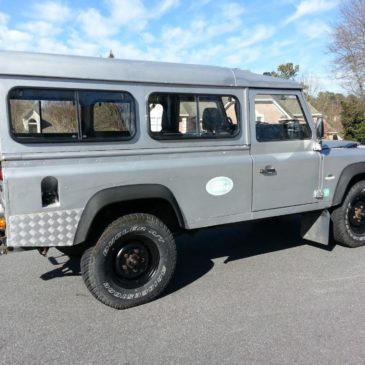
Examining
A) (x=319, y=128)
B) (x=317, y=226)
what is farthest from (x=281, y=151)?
(x=317, y=226)

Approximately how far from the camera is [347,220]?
5.24 meters

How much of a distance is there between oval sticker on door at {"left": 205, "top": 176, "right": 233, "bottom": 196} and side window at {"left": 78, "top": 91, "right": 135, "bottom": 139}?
95 cm

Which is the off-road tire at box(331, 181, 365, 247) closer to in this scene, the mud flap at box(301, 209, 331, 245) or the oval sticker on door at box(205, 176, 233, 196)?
the mud flap at box(301, 209, 331, 245)

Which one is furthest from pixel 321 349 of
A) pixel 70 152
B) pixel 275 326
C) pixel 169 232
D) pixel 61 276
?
pixel 61 276

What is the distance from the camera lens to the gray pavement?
3041 millimetres

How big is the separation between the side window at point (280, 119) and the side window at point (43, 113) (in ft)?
6.42

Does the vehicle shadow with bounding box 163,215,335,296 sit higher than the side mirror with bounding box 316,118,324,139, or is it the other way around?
the side mirror with bounding box 316,118,324,139

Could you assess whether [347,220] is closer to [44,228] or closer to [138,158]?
[138,158]

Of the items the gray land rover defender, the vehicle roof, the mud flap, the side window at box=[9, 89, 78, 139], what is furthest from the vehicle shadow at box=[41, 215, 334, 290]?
the side window at box=[9, 89, 78, 139]

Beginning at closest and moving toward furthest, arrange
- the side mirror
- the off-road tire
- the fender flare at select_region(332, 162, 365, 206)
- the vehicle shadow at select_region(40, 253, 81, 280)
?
1. the vehicle shadow at select_region(40, 253, 81, 280)
2. the side mirror
3. the fender flare at select_region(332, 162, 365, 206)
4. the off-road tire

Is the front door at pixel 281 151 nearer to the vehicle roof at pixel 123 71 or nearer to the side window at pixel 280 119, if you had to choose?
the side window at pixel 280 119

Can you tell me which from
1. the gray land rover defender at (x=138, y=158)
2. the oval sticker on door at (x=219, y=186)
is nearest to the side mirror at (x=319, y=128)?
the gray land rover defender at (x=138, y=158)

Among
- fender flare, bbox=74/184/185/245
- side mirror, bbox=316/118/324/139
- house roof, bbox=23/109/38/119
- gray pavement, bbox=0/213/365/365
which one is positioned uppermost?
house roof, bbox=23/109/38/119

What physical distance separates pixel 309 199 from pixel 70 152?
2811 mm
